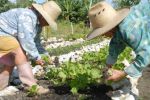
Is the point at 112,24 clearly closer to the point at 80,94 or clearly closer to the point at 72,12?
the point at 80,94

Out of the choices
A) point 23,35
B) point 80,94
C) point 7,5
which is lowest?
point 7,5

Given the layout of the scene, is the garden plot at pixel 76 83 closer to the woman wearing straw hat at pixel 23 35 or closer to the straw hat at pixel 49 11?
the woman wearing straw hat at pixel 23 35

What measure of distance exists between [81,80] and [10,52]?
3.15ft

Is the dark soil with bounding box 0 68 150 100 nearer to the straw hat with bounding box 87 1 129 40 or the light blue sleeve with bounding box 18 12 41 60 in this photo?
the light blue sleeve with bounding box 18 12 41 60

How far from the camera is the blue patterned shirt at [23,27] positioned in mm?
5172

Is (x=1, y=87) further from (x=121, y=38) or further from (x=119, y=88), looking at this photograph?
(x=121, y=38)

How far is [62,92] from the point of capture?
5195 mm

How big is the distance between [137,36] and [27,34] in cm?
151

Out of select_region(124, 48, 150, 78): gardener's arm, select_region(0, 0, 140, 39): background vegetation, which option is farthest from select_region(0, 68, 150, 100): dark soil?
select_region(0, 0, 140, 39): background vegetation

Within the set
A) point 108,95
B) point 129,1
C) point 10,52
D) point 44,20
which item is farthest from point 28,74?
point 129,1

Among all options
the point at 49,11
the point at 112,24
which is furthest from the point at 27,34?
the point at 112,24

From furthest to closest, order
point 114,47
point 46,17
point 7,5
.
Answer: point 7,5
point 46,17
point 114,47

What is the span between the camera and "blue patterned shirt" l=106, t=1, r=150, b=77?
160 inches

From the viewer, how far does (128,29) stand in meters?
4.20
